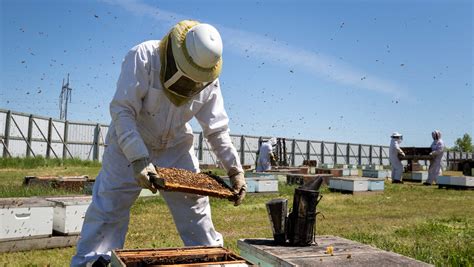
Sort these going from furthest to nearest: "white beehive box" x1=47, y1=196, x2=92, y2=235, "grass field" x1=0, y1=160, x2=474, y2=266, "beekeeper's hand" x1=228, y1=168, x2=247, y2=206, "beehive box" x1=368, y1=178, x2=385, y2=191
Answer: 1. "beehive box" x1=368, y1=178, x2=385, y2=191
2. "white beehive box" x1=47, y1=196, x2=92, y2=235
3. "grass field" x1=0, y1=160, x2=474, y2=266
4. "beekeeper's hand" x1=228, y1=168, x2=247, y2=206

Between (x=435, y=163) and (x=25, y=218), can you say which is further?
(x=435, y=163)

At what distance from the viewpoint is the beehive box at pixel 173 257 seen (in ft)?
7.45

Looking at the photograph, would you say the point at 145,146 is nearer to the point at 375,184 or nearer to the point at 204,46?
the point at 204,46

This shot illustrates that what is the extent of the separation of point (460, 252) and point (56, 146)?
786 inches

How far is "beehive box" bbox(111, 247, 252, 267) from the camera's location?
227 centimetres

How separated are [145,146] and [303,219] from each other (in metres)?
1.26

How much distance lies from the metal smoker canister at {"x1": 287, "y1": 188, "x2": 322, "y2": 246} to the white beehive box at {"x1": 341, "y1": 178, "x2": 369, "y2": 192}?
8.30m

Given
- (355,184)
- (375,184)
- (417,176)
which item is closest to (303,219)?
(355,184)

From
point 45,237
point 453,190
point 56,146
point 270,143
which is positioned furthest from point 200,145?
point 45,237

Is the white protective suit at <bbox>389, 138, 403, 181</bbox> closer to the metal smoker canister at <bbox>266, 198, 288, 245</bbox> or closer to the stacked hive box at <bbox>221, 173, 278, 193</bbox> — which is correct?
the stacked hive box at <bbox>221, 173, 278, 193</bbox>

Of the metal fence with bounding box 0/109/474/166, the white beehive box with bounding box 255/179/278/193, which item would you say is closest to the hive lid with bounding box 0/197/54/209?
the white beehive box with bounding box 255/179/278/193

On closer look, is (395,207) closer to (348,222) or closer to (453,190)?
(348,222)

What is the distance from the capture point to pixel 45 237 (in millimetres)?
4594

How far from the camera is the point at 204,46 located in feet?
9.10
